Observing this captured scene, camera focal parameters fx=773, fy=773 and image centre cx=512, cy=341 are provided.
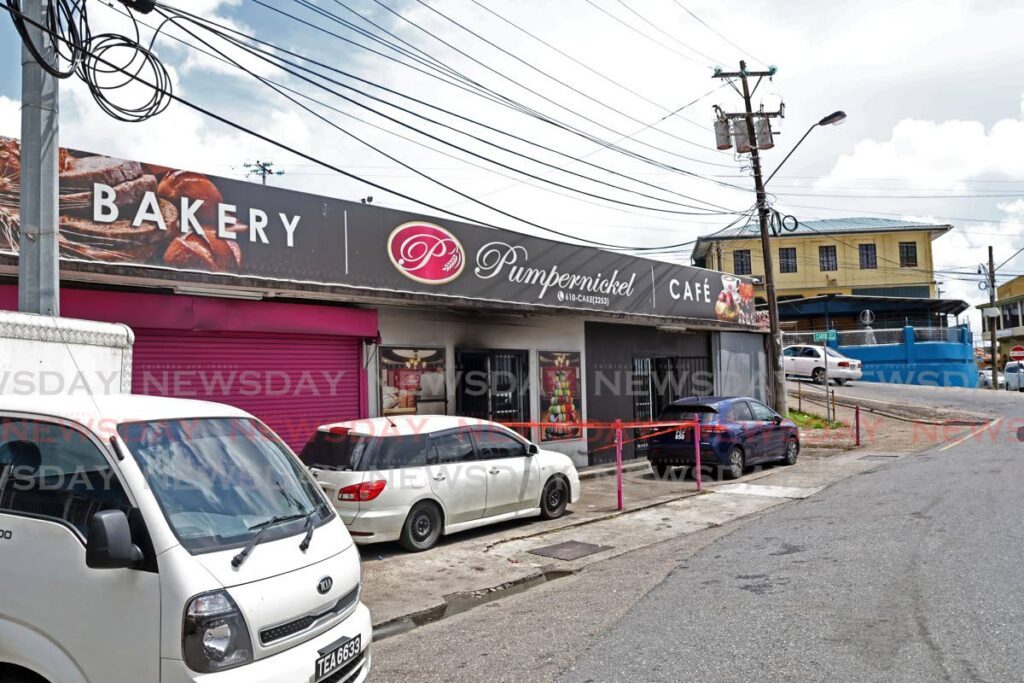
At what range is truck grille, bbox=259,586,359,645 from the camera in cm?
370

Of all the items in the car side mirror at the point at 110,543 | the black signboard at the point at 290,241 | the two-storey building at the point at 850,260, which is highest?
the two-storey building at the point at 850,260

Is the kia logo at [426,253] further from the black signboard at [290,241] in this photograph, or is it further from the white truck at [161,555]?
the white truck at [161,555]

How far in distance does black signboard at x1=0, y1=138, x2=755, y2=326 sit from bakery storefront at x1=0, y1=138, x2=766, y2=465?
0.02 m

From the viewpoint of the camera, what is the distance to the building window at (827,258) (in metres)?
54.3

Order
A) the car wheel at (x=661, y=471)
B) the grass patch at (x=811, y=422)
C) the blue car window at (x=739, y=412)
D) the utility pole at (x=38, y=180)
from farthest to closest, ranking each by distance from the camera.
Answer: the grass patch at (x=811, y=422)
the car wheel at (x=661, y=471)
the blue car window at (x=739, y=412)
the utility pole at (x=38, y=180)

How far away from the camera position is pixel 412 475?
8852mm

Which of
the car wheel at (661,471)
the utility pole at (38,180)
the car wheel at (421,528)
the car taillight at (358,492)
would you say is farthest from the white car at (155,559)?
the car wheel at (661,471)

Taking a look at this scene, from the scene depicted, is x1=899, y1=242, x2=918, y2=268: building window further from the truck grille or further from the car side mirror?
the car side mirror

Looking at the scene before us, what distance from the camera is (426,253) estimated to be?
12945 millimetres

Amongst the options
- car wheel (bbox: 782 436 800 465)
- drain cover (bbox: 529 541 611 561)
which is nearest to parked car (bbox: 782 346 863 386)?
car wheel (bbox: 782 436 800 465)

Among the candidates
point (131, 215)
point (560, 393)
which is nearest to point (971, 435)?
point (560, 393)

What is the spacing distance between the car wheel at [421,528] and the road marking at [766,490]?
5800 millimetres

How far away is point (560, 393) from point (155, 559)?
1275 centimetres

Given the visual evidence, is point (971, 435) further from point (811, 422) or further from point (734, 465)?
point (734, 465)
